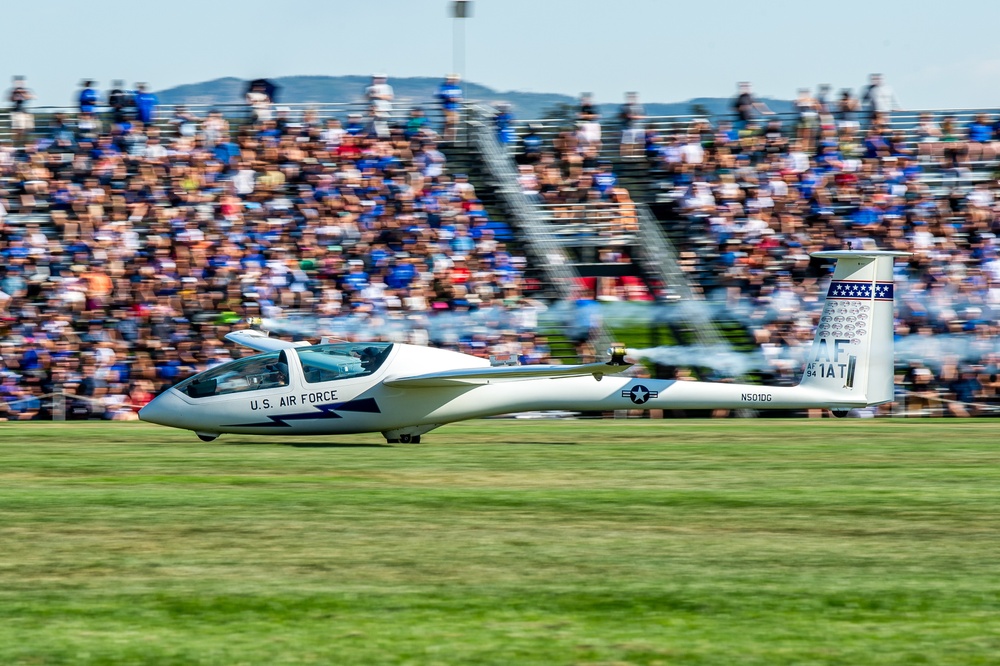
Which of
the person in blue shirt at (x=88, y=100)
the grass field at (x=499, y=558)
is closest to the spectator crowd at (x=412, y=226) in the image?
the person in blue shirt at (x=88, y=100)

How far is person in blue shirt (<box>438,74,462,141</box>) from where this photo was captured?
2986cm

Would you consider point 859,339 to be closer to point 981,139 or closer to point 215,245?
point 981,139

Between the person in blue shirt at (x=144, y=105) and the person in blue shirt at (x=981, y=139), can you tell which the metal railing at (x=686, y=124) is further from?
the person in blue shirt at (x=144, y=105)

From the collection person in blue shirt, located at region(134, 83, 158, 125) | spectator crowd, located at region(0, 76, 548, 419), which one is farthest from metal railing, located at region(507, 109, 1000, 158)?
person in blue shirt, located at region(134, 83, 158, 125)

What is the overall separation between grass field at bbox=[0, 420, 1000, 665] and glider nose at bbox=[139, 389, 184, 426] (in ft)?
4.16

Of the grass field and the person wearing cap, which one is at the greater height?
the person wearing cap

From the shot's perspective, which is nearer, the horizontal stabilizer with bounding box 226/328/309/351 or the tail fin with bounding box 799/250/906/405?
the tail fin with bounding box 799/250/906/405

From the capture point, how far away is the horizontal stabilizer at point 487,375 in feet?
55.4

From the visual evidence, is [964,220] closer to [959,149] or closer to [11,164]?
[959,149]

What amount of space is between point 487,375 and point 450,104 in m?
14.2

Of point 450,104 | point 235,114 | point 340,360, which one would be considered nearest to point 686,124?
point 450,104

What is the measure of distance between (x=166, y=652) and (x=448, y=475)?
746 centimetres

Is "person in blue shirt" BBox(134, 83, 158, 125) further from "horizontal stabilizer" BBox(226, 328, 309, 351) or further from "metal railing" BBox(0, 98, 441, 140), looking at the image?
"horizontal stabilizer" BBox(226, 328, 309, 351)

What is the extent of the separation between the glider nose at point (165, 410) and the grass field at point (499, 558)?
Answer: 4.16ft
